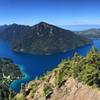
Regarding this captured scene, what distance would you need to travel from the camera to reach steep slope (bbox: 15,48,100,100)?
51.6 meters

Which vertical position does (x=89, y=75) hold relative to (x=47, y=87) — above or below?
above

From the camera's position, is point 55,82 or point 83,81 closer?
point 83,81

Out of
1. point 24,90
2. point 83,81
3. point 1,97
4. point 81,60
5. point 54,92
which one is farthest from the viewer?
point 1,97

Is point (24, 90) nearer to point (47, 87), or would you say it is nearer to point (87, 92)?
point (47, 87)

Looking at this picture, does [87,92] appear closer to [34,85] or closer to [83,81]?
[83,81]

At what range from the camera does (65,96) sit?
55.2 meters

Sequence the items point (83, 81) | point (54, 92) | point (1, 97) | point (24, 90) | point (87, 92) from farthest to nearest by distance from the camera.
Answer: point (1, 97)
point (24, 90)
point (54, 92)
point (83, 81)
point (87, 92)

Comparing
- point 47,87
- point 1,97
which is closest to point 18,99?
point 47,87

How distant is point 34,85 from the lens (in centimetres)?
7244

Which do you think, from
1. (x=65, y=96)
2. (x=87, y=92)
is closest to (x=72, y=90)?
(x=65, y=96)

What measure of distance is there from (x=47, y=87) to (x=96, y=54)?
13042 mm

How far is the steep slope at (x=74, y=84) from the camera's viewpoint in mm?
51562

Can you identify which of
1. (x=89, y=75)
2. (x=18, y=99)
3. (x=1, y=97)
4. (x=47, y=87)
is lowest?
(x=1, y=97)

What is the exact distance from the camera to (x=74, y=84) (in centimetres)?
5634
